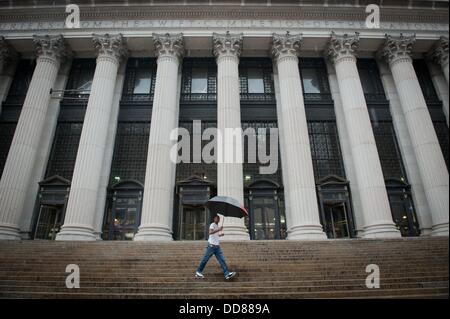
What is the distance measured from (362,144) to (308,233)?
6.20 metres

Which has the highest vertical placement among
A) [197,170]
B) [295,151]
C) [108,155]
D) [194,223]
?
[108,155]

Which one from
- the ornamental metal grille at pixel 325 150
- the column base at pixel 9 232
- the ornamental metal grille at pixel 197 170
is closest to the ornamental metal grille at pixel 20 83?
the column base at pixel 9 232

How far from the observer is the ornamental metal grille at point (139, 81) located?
19953 mm

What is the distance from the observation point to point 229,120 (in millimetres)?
16953

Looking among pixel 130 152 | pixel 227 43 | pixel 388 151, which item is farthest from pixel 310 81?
pixel 130 152

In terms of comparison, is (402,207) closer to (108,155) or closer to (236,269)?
(236,269)

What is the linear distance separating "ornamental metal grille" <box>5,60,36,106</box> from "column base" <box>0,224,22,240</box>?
884 cm

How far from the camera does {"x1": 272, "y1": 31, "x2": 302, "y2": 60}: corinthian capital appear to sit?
741 inches

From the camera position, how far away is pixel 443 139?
18.9 meters

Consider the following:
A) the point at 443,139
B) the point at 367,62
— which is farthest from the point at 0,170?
the point at 443,139

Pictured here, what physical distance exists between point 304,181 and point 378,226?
14.0ft

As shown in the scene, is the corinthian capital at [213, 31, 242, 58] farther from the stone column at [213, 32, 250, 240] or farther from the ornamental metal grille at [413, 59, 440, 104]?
the ornamental metal grille at [413, 59, 440, 104]

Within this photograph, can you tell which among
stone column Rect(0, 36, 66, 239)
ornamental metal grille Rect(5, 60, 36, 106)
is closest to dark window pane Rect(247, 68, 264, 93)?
stone column Rect(0, 36, 66, 239)
